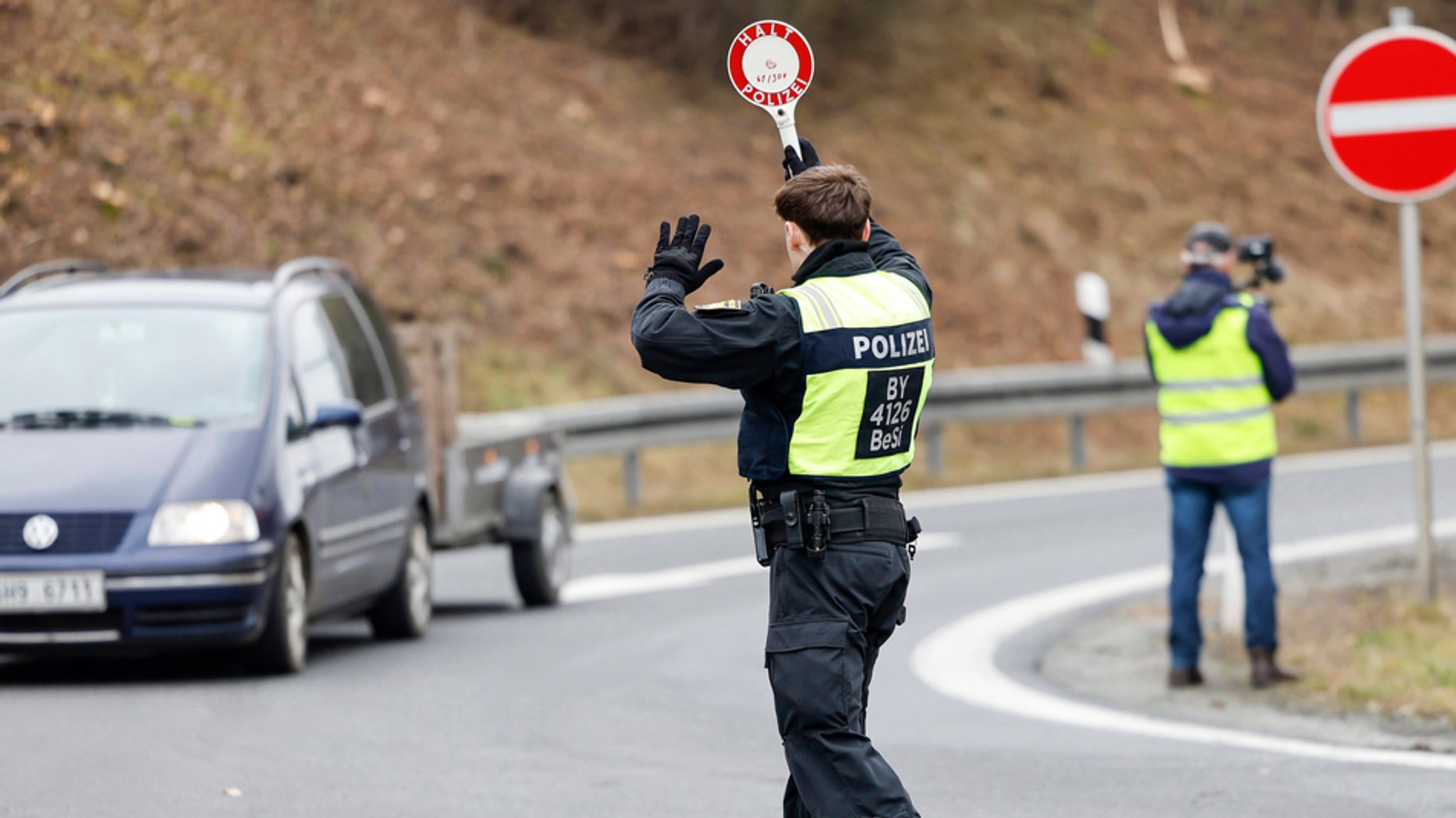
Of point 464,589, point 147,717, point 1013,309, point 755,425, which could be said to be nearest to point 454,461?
point 464,589

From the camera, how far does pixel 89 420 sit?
30.4ft

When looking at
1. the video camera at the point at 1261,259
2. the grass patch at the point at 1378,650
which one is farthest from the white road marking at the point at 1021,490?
the video camera at the point at 1261,259

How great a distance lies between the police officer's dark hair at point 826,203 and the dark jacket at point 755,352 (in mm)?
39

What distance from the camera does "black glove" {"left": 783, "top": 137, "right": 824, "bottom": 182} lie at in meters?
5.59

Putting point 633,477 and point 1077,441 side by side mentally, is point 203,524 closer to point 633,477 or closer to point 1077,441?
point 633,477

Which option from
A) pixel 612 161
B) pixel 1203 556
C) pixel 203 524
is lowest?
pixel 1203 556

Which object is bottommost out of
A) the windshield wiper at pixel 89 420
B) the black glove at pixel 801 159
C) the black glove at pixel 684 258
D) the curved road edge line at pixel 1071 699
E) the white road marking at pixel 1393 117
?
the curved road edge line at pixel 1071 699

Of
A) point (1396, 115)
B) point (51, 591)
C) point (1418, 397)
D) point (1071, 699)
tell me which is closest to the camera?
point (51, 591)

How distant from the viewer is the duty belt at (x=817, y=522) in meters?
5.13

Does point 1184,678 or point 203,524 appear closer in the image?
point 203,524

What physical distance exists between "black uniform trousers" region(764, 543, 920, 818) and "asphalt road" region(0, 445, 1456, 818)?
1549mm

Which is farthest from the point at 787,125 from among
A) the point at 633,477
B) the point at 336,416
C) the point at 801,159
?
the point at 633,477

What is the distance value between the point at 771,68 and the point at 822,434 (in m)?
1.16

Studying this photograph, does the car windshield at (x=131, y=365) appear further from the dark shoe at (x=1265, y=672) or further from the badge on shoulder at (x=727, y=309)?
the badge on shoulder at (x=727, y=309)
